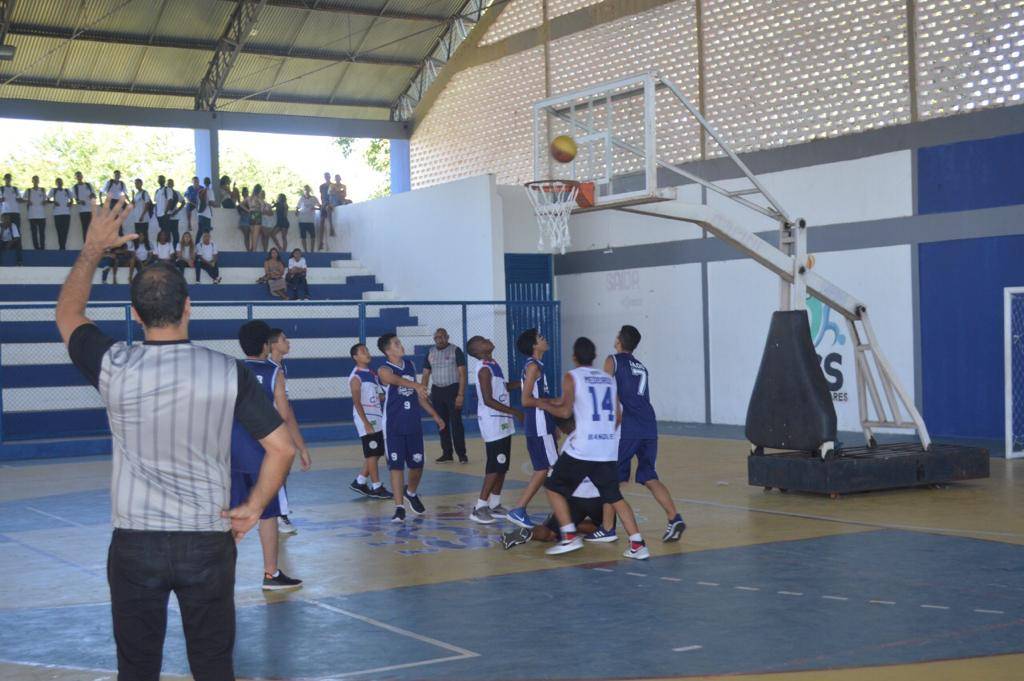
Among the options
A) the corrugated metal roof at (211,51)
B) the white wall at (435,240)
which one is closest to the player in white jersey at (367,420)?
the white wall at (435,240)

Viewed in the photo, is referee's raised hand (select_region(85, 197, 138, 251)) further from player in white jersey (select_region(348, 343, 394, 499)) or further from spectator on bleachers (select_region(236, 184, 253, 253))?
spectator on bleachers (select_region(236, 184, 253, 253))

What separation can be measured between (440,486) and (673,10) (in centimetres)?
1322

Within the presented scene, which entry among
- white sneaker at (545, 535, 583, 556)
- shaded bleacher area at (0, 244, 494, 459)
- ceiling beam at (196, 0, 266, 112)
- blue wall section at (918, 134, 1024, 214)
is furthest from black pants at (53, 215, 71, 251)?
white sneaker at (545, 535, 583, 556)

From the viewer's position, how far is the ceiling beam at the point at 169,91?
29.2 meters

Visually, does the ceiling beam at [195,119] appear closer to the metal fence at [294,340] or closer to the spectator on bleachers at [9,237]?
the spectator on bleachers at [9,237]

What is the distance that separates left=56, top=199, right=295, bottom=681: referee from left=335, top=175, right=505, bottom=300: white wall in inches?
829

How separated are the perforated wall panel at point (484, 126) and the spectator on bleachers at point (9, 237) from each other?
11.3 metres

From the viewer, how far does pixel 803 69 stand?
21.5m

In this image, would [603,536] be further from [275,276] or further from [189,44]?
[189,44]

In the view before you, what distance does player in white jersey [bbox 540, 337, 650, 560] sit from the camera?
9.54 m

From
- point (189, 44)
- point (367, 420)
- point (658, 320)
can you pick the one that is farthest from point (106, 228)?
point (189, 44)

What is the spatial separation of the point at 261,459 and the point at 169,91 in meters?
24.6

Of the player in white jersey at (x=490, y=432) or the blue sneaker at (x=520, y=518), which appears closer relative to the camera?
the blue sneaker at (x=520, y=518)

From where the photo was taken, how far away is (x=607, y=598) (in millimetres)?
8195
